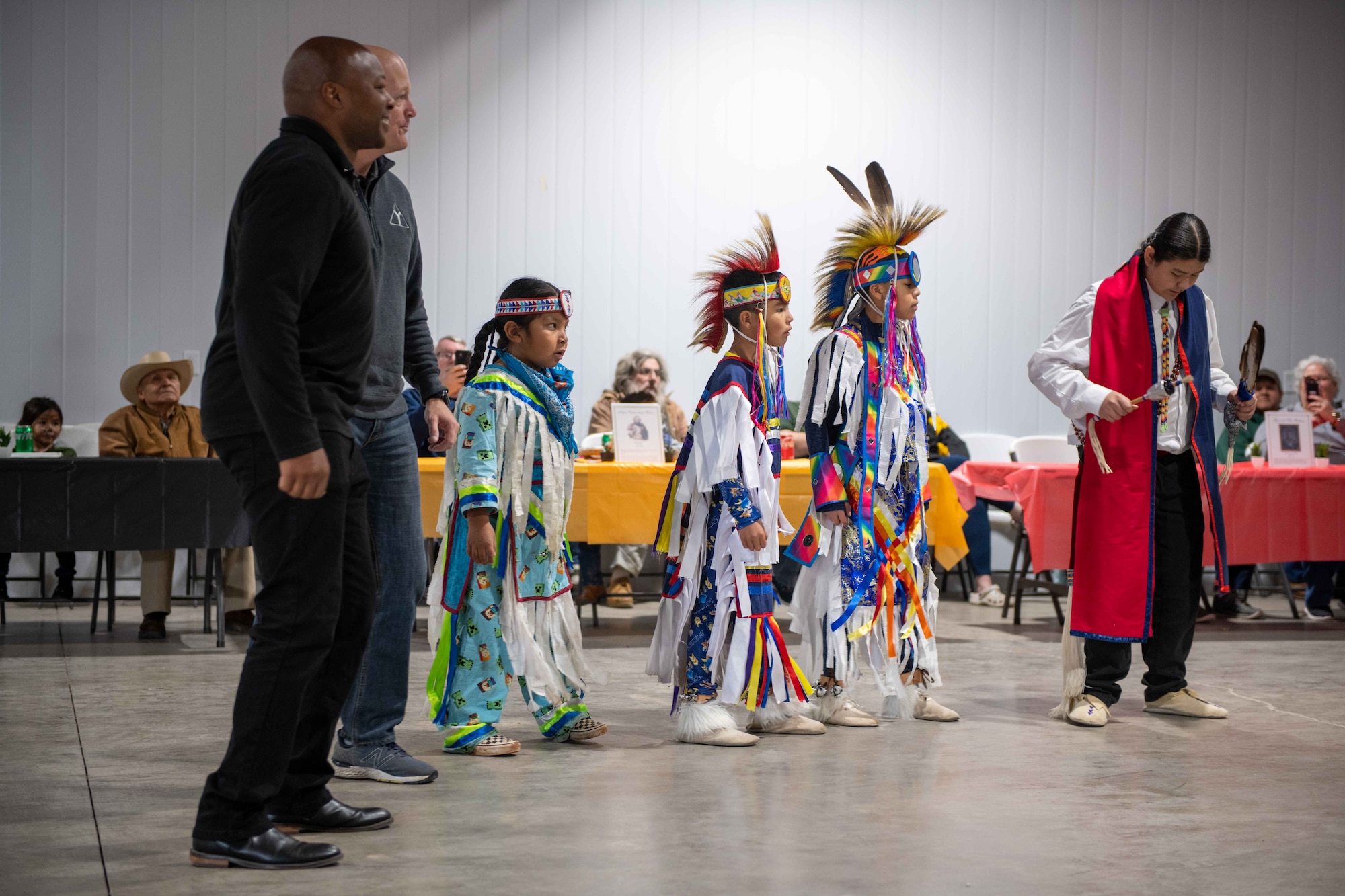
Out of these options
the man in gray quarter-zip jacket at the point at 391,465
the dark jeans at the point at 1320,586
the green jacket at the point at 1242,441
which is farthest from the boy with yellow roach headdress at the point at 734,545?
the green jacket at the point at 1242,441

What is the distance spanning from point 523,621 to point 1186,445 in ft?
6.61

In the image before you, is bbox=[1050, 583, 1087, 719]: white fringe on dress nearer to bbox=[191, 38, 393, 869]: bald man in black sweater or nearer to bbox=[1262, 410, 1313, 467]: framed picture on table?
bbox=[191, 38, 393, 869]: bald man in black sweater

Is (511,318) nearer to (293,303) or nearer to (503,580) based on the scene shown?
(503,580)

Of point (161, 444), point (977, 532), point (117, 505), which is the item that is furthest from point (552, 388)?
point (977, 532)

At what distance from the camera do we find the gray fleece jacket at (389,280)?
9.08 feet

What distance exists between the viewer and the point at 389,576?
290 centimetres

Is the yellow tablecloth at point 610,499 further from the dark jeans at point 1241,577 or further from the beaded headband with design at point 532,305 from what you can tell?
the dark jeans at point 1241,577

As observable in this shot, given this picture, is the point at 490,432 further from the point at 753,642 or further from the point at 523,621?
the point at 753,642

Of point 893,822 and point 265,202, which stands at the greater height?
point 265,202

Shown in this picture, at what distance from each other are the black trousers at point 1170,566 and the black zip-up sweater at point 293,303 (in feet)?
8.17

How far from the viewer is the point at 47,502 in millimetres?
5070

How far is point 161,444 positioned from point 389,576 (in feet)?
11.9

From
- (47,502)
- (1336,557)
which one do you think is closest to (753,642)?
(47,502)

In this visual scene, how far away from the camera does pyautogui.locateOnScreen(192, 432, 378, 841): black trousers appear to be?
2.15m
